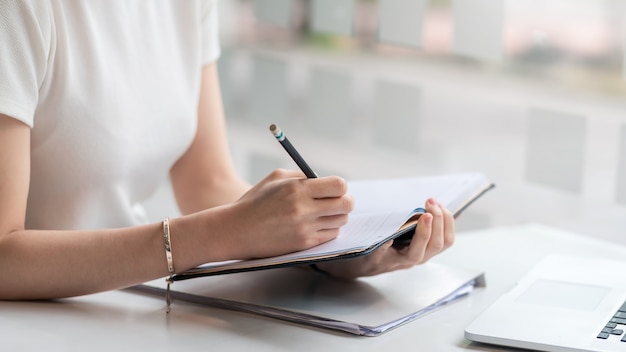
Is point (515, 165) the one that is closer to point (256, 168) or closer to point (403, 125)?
point (403, 125)

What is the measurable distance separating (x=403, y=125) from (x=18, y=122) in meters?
1.37

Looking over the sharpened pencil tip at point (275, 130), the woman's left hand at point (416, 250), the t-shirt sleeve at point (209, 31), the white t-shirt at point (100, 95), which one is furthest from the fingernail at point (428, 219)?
the t-shirt sleeve at point (209, 31)

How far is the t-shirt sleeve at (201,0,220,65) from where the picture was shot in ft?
4.83

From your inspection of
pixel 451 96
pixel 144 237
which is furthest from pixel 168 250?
pixel 451 96

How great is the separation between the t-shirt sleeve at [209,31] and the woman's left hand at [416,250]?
18.8 inches

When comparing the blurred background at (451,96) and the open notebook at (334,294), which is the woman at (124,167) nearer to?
the open notebook at (334,294)

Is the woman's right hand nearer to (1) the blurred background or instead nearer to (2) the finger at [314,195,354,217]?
(2) the finger at [314,195,354,217]

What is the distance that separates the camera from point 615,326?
0.98 metres

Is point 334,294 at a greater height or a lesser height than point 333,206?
lesser

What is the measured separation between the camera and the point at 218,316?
1.04 meters

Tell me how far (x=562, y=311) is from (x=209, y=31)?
2.37 feet

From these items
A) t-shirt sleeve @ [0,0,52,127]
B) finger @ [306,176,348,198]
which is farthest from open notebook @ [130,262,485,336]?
t-shirt sleeve @ [0,0,52,127]

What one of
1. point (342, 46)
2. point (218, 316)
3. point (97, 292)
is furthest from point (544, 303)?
point (342, 46)

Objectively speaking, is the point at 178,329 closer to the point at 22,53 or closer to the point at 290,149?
the point at 290,149
